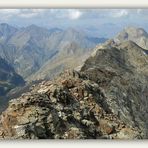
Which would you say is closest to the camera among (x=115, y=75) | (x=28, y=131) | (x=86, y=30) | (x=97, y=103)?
(x=28, y=131)

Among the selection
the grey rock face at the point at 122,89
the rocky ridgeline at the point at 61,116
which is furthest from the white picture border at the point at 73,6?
the grey rock face at the point at 122,89

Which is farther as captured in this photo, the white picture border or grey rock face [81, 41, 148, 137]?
grey rock face [81, 41, 148, 137]

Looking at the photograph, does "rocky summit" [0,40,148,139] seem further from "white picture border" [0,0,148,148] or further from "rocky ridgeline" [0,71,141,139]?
"white picture border" [0,0,148,148]

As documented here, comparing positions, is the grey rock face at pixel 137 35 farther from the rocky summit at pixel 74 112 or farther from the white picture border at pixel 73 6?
the rocky summit at pixel 74 112

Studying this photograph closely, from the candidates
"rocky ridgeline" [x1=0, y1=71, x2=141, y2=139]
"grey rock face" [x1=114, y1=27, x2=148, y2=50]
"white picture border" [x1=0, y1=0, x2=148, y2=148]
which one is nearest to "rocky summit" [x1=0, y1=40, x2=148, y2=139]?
"rocky ridgeline" [x1=0, y1=71, x2=141, y2=139]

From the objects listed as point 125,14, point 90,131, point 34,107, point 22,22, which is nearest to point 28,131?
point 34,107

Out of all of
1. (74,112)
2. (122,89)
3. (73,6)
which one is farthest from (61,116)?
(122,89)
